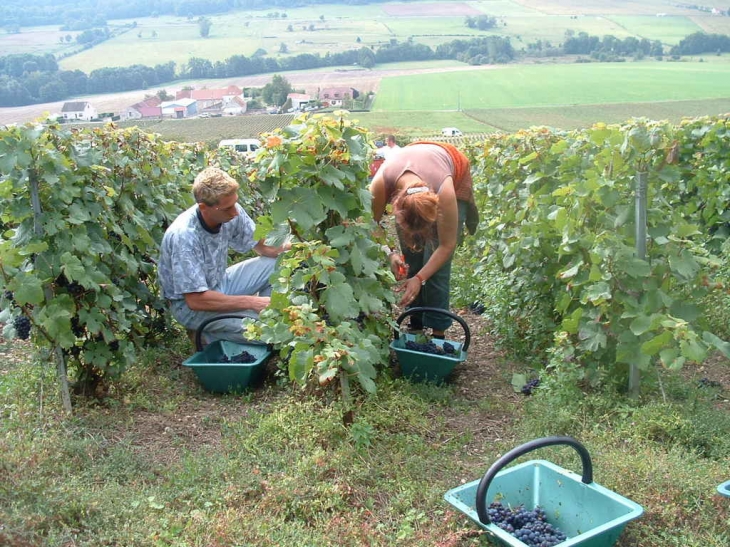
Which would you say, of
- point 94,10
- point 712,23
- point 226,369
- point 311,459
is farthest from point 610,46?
point 311,459

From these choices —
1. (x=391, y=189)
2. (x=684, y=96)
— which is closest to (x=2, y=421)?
(x=391, y=189)

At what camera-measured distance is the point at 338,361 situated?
294cm

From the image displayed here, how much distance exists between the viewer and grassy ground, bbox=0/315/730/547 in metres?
2.53

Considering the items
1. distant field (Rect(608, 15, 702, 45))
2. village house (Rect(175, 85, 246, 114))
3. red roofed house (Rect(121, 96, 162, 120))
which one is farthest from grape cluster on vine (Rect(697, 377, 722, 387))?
distant field (Rect(608, 15, 702, 45))

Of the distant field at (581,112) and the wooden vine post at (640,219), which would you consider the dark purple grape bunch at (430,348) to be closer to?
the wooden vine post at (640,219)

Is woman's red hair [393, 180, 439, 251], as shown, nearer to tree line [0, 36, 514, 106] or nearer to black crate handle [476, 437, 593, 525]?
black crate handle [476, 437, 593, 525]

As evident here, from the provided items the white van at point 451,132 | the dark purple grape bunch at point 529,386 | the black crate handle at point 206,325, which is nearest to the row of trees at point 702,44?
the white van at point 451,132

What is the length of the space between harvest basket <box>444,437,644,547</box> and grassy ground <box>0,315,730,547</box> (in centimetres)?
15

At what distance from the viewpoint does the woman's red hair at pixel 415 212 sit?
341 centimetres

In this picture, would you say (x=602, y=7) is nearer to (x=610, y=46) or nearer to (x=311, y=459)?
(x=610, y=46)

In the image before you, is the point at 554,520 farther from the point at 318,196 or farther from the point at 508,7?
the point at 508,7

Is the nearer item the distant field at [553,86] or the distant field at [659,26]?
the distant field at [553,86]

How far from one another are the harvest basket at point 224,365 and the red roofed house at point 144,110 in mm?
8636

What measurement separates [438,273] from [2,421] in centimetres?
260
